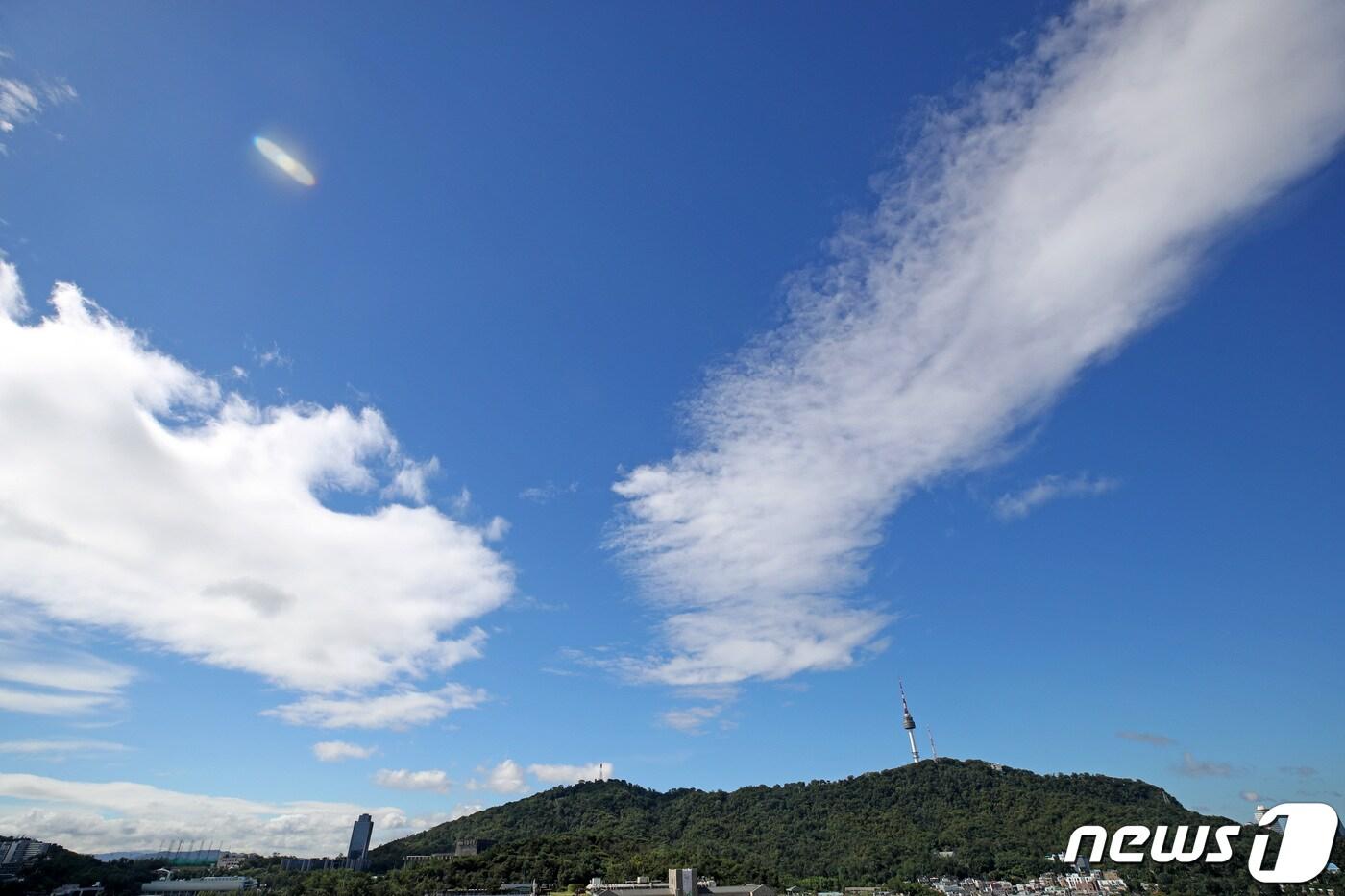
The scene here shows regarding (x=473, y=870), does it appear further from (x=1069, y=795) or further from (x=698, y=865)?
(x=1069, y=795)

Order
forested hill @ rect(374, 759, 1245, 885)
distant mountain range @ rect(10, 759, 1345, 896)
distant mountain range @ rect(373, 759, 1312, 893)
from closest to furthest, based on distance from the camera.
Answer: distant mountain range @ rect(10, 759, 1345, 896), distant mountain range @ rect(373, 759, 1312, 893), forested hill @ rect(374, 759, 1245, 885)

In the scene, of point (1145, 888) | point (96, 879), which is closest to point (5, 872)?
point (96, 879)

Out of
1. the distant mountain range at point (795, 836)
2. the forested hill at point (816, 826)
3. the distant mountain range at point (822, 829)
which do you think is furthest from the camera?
the forested hill at point (816, 826)

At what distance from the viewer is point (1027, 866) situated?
120 m

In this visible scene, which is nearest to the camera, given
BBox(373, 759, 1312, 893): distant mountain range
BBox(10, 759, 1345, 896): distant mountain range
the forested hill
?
BBox(10, 759, 1345, 896): distant mountain range

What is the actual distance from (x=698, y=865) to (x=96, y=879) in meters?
90.5

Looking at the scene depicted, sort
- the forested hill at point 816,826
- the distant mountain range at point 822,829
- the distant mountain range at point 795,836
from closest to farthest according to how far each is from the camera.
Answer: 1. the distant mountain range at point 795,836
2. the distant mountain range at point 822,829
3. the forested hill at point 816,826

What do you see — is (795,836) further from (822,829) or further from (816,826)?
(816,826)

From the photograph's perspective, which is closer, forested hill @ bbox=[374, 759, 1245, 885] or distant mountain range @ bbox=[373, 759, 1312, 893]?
distant mountain range @ bbox=[373, 759, 1312, 893]

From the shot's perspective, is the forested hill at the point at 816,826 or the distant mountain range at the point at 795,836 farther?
the forested hill at the point at 816,826

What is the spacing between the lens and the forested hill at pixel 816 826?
105875mm

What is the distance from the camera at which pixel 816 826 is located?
155875 mm

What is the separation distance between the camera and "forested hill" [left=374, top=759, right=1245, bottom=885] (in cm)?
10588

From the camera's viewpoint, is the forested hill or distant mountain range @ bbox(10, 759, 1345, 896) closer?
distant mountain range @ bbox(10, 759, 1345, 896)
